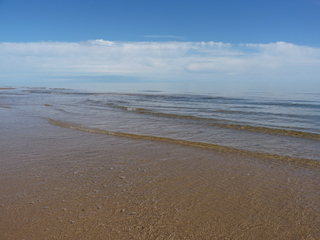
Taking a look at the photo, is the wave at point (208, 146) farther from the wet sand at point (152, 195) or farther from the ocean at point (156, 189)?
the wet sand at point (152, 195)

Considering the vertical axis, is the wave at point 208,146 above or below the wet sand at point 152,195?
above

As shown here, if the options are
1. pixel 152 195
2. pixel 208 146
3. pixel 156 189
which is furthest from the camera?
pixel 208 146

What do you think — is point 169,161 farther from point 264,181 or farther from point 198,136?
point 198,136

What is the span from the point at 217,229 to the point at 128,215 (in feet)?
4.08

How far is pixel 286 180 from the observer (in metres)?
5.00

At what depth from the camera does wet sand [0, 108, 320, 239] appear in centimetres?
319

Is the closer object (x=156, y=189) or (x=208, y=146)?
(x=156, y=189)

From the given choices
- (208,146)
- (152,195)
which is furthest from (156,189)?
(208,146)

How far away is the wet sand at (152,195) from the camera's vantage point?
125 inches

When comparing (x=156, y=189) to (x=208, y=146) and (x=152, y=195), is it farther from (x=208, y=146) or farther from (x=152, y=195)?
(x=208, y=146)

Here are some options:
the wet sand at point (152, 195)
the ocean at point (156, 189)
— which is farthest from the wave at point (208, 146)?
the wet sand at point (152, 195)

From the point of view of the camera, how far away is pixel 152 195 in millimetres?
4164

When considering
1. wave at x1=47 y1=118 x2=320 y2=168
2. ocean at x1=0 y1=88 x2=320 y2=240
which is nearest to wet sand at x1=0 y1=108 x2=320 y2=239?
ocean at x1=0 y1=88 x2=320 y2=240

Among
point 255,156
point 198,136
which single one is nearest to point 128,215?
point 255,156
